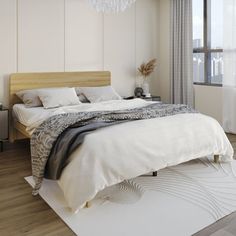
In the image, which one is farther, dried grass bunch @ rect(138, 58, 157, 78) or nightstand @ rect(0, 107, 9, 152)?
dried grass bunch @ rect(138, 58, 157, 78)

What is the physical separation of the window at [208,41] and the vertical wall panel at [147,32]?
2.61 ft

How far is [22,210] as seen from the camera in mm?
2359

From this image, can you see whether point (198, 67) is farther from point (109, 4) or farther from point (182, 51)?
point (109, 4)

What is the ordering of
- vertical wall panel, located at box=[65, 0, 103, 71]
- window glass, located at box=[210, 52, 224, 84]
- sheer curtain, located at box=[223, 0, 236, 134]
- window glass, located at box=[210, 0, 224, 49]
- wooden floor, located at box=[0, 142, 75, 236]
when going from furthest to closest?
window glass, located at box=[210, 52, 224, 84] < window glass, located at box=[210, 0, 224, 49] < vertical wall panel, located at box=[65, 0, 103, 71] < sheer curtain, located at box=[223, 0, 236, 134] < wooden floor, located at box=[0, 142, 75, 236]

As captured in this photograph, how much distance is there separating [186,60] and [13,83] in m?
2.99

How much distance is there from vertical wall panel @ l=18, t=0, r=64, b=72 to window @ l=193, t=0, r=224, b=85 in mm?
2405

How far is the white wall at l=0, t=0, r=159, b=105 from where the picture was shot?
4.21 metres

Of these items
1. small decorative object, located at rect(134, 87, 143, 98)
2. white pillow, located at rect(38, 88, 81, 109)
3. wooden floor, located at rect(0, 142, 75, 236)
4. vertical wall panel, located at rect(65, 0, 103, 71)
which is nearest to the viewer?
wooden floor, located at rect(0, 142, 75, 236)

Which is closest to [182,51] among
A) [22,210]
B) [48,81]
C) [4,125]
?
[48,81]

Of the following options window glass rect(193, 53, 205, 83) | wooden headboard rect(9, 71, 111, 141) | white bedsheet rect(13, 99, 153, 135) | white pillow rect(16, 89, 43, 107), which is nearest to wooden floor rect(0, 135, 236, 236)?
white bedsheet rect(13, 99, 153, 135)

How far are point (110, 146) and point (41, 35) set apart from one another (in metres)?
2.71

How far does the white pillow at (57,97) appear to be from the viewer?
3912mm

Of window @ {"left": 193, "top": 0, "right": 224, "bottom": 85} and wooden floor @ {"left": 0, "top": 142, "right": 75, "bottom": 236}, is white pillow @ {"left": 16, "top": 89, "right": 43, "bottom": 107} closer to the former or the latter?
wooden floor @ {"left": 0, "top": 142, "right": 75, "bottom": 236}

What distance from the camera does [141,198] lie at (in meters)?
2.55
